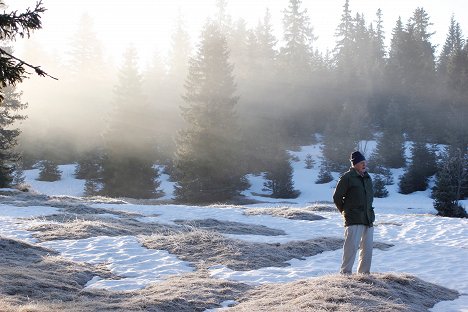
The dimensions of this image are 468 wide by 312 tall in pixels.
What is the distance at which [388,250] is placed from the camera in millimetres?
14102

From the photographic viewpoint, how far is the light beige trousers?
8828 millimetres

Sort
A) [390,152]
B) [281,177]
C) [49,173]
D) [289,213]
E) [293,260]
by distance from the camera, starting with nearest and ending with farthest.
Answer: [293,260] < [289,213] < [281,177] < [49,173] < [390,152]

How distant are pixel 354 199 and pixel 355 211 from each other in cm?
23

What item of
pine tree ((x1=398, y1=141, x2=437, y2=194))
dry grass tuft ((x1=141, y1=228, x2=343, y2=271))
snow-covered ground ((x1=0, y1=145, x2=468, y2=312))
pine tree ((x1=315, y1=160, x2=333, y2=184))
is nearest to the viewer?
snow-covered ground ((x1=0, y1=145, x2=468, y2=312))

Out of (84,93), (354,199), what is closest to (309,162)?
(84,93)

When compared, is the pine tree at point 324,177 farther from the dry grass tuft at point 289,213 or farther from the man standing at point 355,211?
the man standing at point 355,211

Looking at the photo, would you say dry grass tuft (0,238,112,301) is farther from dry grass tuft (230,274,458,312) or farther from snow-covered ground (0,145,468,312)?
dry grass tuft (230,274,458,312)

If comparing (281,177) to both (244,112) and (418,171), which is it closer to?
(418,171)

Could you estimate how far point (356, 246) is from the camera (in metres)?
8.86

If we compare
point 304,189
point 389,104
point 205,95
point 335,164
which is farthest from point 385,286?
point 389,104

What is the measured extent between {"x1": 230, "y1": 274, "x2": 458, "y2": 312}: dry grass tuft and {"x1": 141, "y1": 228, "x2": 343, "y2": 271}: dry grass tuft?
222cm

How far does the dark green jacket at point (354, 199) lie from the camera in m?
8.87

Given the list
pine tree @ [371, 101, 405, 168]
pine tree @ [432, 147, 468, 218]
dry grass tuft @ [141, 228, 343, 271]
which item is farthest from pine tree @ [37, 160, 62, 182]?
dry grass tuft @ [141, 228, 343, 271]

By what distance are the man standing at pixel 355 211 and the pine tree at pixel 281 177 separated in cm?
3201
